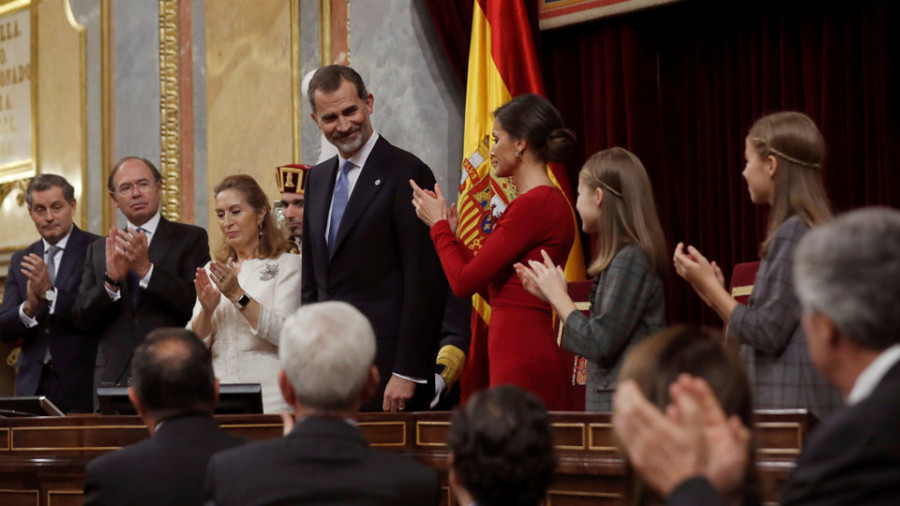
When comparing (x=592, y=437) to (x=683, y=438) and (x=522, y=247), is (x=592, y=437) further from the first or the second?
(x=683, y=438)

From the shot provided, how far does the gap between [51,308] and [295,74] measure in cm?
185

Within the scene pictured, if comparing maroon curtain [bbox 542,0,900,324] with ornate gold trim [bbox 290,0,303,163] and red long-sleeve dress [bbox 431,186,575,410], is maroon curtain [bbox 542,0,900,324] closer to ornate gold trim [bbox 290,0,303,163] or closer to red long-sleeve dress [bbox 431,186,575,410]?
ornate gold trim [bbox 290,0,303,163]

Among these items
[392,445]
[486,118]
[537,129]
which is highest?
[486,118]

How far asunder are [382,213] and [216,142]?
10.2 ft

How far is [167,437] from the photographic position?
2.42 metres

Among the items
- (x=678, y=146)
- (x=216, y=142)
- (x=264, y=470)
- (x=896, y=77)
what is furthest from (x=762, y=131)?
(x=216, y=142)

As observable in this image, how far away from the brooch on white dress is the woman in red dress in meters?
1.04

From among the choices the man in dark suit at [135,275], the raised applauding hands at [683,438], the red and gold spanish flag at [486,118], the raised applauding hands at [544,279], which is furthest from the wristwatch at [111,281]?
the raised applauding hands at [683,438]

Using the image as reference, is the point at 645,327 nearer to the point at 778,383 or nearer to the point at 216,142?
the point at 778,383

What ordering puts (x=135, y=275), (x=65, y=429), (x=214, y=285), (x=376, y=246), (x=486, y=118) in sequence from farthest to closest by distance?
(x=486, y=118) → (x=135, y=275) → (x=214, y=285) → (x=376, y=246) → (x=65, y=429)

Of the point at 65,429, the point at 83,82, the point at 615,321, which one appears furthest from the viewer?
the point at 83,82

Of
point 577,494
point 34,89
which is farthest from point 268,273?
point 34,89

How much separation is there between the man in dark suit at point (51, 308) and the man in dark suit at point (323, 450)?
3.45 meters

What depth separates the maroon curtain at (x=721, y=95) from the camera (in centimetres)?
475
